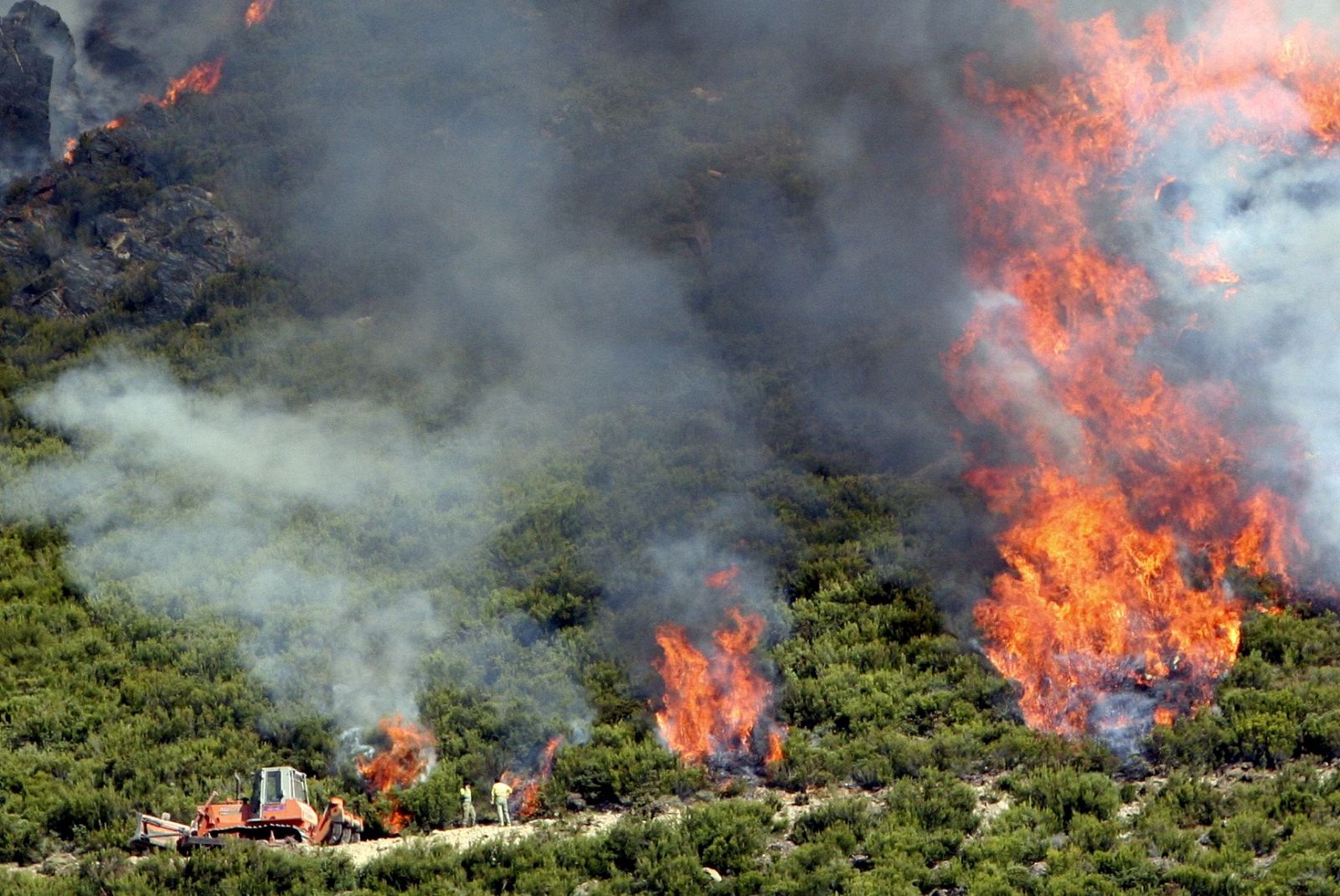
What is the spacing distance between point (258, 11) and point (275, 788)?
47727mm

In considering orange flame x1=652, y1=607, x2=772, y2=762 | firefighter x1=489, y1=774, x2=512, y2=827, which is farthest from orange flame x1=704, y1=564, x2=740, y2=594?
firefighter x1=489, y1=774, x2=512, y2=827

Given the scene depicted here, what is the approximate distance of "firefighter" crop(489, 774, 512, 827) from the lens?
101 ft

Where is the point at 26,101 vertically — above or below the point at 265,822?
above

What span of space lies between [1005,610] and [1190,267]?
13.1m

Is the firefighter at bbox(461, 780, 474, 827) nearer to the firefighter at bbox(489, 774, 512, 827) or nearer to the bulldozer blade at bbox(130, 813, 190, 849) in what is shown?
the firefighter at bbox(489, 774, 512, 827)

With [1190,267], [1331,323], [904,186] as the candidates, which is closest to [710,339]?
[904,186]

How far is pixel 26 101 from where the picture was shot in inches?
2434

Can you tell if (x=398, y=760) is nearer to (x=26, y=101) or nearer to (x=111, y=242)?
(x=111, y=242)

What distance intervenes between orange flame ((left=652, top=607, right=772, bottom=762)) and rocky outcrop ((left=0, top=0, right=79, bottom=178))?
3608 cm

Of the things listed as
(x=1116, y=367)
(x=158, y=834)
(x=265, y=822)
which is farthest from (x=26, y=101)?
(x=265, y=822)

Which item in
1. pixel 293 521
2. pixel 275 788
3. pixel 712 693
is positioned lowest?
pixel 275 788

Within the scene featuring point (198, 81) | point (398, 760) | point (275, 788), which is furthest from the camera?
point (198, 81)

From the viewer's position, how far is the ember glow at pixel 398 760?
32.3m

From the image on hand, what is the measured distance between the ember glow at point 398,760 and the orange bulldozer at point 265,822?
165 cm
